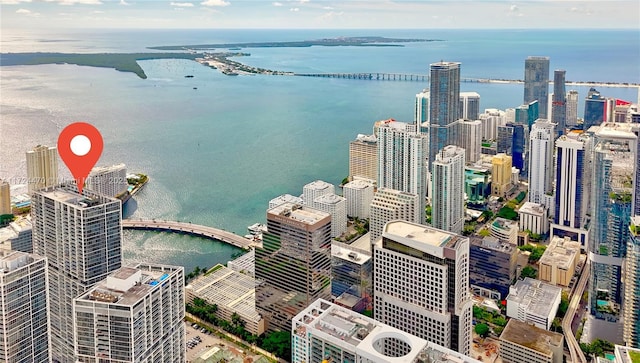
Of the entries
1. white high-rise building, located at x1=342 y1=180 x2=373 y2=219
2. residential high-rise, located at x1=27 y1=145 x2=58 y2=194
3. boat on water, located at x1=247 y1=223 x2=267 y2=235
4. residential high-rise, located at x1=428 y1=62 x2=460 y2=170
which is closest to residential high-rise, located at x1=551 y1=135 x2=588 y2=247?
white high-rise building, located at x1=342 y1=180 x2=373 y2=219

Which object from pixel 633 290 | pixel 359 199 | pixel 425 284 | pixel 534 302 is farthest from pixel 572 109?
pixel 425 284

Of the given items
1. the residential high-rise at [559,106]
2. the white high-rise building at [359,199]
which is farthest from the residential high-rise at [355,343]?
the residential high-rise at [559,106]

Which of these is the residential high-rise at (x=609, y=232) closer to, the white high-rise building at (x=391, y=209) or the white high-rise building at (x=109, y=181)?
the white high-rise building at (x=391, y=209)

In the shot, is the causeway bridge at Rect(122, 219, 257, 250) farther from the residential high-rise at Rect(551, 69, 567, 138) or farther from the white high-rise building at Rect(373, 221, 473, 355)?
the residential high-rise at Rect(551, 69, 567, 138)

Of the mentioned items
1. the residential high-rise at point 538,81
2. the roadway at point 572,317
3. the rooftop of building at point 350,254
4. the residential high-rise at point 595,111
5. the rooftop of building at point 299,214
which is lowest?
the roadway at point 572,317

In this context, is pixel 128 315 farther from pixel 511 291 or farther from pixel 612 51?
pixel 612 51
